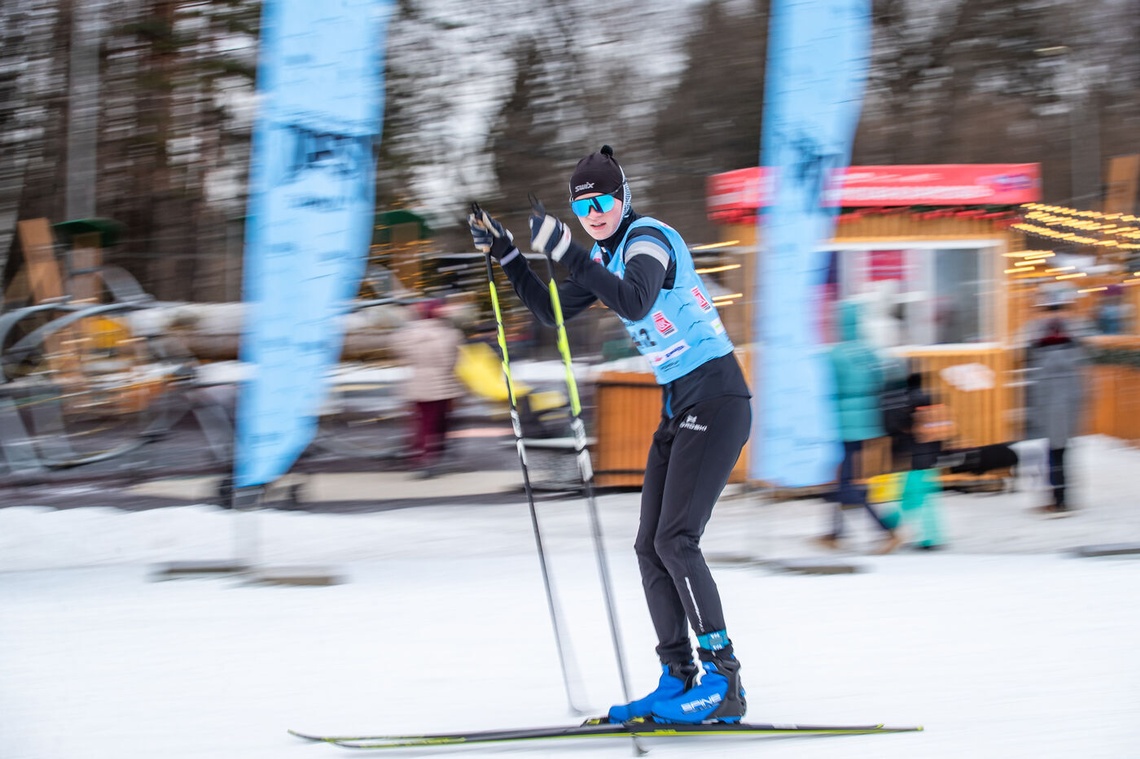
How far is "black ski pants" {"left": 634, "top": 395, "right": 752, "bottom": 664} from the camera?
316 centimetres

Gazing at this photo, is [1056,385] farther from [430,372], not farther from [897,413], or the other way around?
[430,372]

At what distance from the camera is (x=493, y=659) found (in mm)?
4141

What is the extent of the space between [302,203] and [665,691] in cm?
331

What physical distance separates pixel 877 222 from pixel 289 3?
549 cm

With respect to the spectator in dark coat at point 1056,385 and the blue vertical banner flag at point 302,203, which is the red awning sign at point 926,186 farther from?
the blue vertical banner flag at point 302,203

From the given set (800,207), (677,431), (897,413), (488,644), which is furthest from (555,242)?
(897,413)

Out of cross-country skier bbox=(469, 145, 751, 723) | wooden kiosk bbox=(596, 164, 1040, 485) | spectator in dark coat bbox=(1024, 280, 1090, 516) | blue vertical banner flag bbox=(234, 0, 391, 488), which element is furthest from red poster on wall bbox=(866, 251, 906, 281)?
cross-country skier bbox=(469, 145, 751, 723)

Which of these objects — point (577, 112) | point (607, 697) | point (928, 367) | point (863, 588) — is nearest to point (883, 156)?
point (577, 112)

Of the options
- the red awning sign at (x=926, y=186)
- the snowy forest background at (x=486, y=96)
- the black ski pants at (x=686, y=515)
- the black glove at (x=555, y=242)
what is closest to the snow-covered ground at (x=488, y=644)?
the black ski pants at (x=686, y=515)

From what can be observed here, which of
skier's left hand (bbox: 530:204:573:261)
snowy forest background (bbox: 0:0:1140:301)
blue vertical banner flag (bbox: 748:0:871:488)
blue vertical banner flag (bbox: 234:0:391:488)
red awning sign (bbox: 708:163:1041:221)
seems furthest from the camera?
snowy forest background (bbox: 0:0:1140:301)

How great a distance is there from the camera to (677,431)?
3.26 meters

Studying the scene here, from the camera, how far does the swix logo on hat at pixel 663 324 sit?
323 centimetres

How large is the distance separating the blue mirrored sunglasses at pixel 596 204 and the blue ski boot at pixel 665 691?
A: 1422mm

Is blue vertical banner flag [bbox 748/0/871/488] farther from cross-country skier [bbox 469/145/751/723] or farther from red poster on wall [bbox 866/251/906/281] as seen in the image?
red poster on wall [bbox 866/251/906/281]
